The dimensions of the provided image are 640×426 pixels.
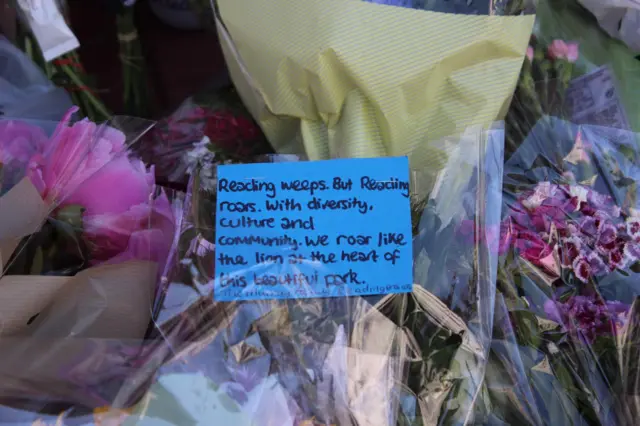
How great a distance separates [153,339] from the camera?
58 cm

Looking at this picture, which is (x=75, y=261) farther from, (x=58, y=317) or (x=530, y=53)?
(x=530, y=53)

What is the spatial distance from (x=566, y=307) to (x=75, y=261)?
52 cm

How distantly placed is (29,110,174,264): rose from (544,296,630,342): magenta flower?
408 millimetres

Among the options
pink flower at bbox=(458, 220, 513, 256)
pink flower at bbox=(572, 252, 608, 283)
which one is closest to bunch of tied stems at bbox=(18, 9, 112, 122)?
pink flower at bbox=(458, 220, 513, 256)

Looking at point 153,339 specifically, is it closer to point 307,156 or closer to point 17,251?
point 17,251

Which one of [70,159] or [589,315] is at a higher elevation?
[70,159]

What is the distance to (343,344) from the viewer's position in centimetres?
56

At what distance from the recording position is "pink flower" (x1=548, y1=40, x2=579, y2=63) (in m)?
0.91

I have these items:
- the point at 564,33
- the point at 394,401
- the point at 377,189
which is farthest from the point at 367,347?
the point at 564,33

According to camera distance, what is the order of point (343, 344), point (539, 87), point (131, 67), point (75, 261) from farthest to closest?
point (131, 67) < point (539, 87) < point (75, 261) < point (343, 344)

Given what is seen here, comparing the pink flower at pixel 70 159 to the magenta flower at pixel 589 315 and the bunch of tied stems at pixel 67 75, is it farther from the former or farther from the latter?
the magenta flower at pixel 589 315

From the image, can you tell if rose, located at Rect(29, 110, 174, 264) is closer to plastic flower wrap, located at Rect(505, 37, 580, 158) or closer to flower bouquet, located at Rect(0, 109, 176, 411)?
flower bouquet, located at Rect(0, 109, 176, 411)

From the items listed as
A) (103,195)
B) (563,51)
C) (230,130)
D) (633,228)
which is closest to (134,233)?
(103,195)

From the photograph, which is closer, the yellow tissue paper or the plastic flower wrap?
the yellow tissue paper
